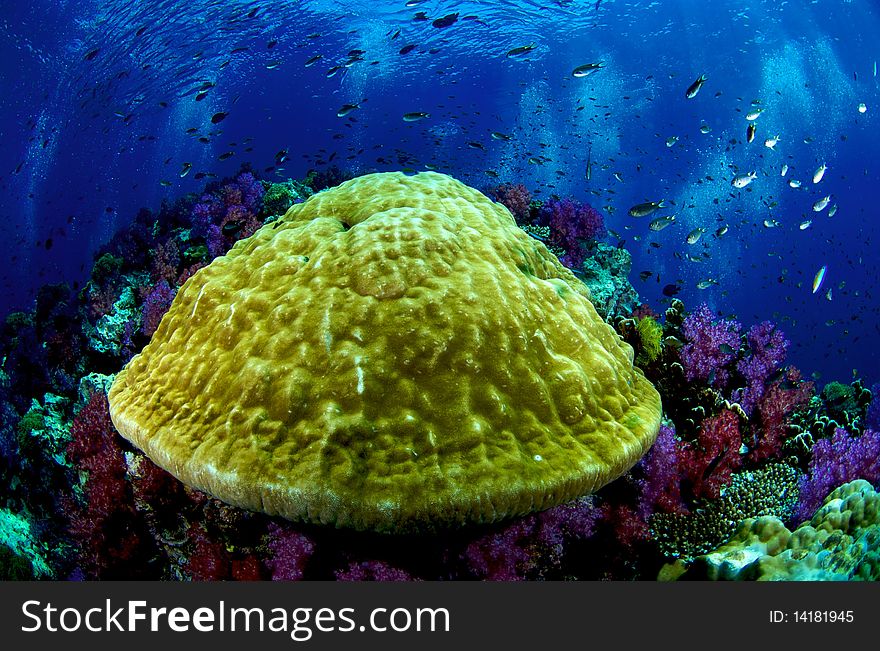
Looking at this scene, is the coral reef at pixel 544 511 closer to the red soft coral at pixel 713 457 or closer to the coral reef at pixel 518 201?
the red soft coral at pixel 713 457

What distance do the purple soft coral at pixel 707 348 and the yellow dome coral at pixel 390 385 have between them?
6.52ft

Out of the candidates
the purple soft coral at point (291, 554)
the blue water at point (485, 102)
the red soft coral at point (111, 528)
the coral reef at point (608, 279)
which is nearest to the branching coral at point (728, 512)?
the purple soft coral at point (291, 554)

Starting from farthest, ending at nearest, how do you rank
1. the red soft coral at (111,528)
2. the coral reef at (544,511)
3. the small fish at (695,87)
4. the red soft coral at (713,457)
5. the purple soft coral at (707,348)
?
1. the small fish at (695,87)
2. the purple soft coral at (707,348)
3. the red soft coral at (111,528)
4. the red soft coral at (713,457)
5. the coral reef at (544,511)

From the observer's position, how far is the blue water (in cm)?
2486

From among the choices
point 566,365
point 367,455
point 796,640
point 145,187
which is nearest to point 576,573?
point 796,640

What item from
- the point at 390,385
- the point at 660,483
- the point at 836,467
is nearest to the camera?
the point at 390,385

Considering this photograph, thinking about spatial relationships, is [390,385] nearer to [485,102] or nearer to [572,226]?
[572,226]

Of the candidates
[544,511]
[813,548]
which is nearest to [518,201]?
[544,511]

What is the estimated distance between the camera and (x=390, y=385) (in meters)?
2.29

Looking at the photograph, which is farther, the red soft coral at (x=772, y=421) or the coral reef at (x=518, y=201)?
the coral reef at (x=518, y=201)

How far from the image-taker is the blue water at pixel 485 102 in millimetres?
24859

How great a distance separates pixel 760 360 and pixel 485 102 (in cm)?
5229

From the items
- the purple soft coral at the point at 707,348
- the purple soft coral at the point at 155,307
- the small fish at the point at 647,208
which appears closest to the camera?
the purple soft coral at the point at 707,348

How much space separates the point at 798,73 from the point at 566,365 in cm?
5693
